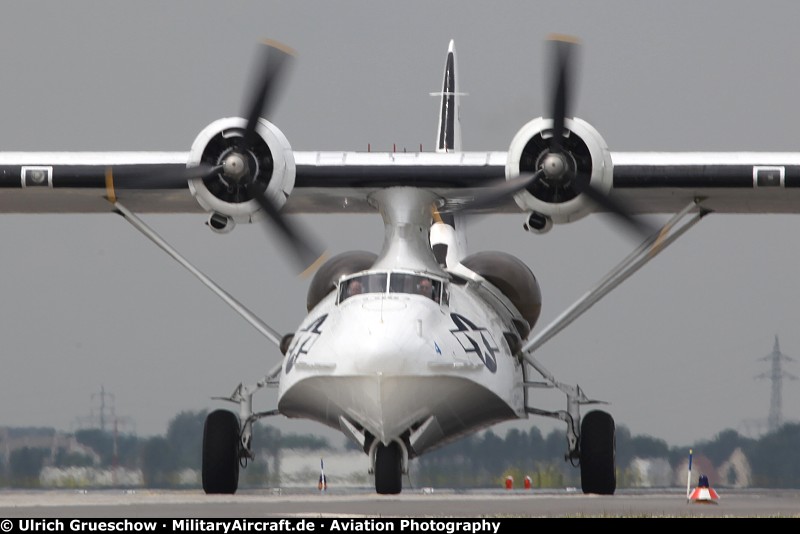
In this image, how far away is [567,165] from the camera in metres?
20.8

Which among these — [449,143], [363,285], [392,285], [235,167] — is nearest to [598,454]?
[392,285]

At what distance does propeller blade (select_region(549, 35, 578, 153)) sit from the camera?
67.8 ft

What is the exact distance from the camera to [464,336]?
65.4 feet

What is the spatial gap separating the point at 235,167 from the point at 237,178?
14 cm

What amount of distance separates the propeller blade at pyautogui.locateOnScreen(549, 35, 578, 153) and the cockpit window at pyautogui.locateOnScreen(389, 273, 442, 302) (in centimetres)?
224

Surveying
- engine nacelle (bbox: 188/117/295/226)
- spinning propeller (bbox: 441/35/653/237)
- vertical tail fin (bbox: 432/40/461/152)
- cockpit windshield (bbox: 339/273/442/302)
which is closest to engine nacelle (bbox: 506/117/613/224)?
spinning propeller (bbox: 441/35/653/237)

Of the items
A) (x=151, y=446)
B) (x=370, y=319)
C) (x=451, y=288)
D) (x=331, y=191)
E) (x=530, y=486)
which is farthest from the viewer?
(x=530, y=486)

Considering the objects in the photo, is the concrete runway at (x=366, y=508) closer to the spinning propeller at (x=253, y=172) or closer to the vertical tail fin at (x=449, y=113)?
the spinning propeller at (x=253, y=172)

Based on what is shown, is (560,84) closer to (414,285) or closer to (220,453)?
(414,285)

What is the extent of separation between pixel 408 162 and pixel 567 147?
2079 mm
